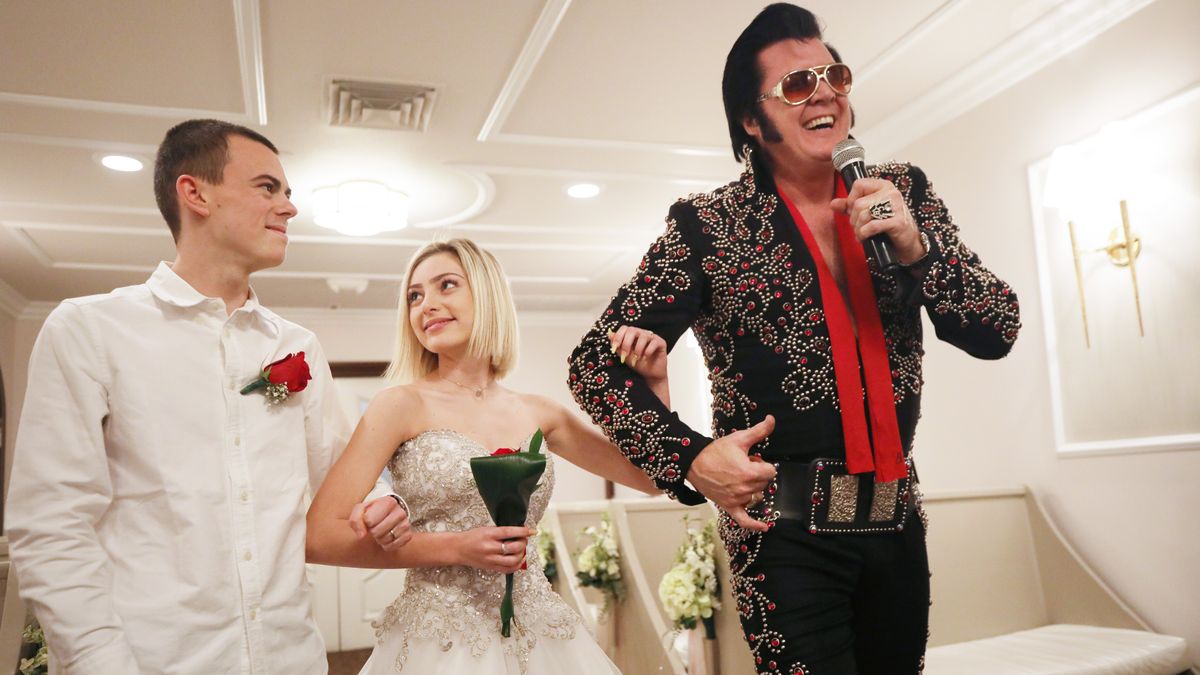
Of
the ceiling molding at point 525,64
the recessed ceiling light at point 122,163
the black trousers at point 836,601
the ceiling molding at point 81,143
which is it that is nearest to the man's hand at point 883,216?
the black trousers at point 836,601

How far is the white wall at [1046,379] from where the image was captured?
12.4ft

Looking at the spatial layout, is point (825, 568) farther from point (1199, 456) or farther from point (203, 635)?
point (1199, 456)

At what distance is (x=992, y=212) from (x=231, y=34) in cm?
398

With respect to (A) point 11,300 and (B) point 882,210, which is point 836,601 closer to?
(B) point 882,210

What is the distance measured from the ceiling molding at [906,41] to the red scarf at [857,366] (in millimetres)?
3175

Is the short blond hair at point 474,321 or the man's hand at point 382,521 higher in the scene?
the short blond hair at point 474,321

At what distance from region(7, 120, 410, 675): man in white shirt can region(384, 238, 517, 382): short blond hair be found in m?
0.36

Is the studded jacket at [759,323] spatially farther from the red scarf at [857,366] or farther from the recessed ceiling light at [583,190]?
the recessed ceiling light at [583,190]

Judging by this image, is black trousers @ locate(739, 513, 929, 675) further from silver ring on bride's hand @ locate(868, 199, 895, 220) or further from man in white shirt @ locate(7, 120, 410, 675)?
man in white shirt @ locate(7, 120, 410, 675)

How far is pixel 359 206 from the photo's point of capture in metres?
5.94

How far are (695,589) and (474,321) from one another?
61.2 inches

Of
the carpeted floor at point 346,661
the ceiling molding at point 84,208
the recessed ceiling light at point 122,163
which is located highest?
the recessed ceiling light at point 122,163

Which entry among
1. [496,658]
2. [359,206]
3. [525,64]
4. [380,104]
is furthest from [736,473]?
[359,206]

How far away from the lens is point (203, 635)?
1610 millimetres
